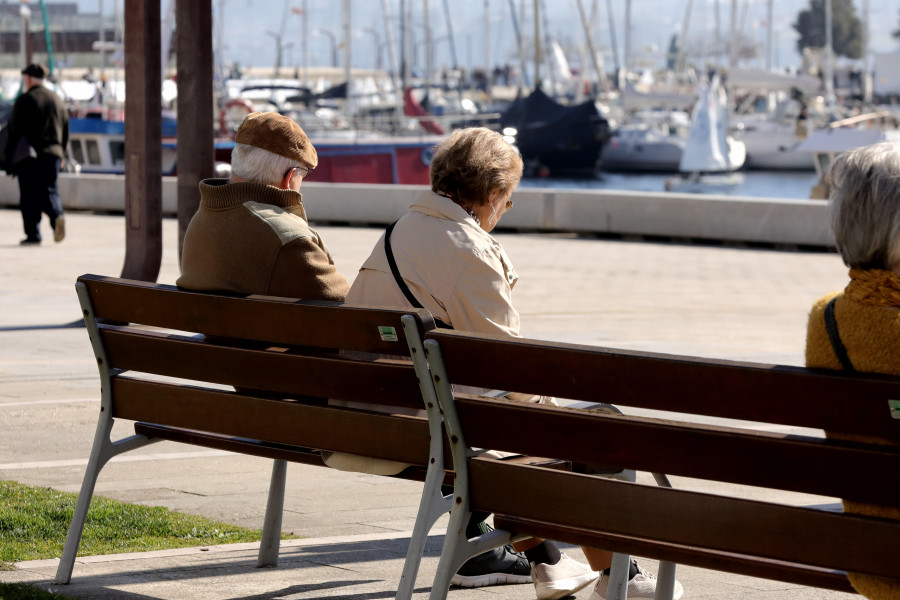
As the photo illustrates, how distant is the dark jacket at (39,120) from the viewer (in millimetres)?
16047

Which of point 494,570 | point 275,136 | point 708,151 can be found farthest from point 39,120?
point 708,151

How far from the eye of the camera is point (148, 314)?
14.8 feet

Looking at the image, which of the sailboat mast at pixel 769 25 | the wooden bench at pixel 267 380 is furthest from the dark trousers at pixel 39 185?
the sailboat mast at pixel 769 25

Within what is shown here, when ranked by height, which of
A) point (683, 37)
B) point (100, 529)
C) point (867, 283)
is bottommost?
point (100, 529)

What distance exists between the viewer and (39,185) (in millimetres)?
16250

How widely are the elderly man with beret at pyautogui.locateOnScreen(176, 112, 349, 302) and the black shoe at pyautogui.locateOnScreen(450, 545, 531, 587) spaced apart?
920mm

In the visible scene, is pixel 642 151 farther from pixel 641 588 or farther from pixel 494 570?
pixel 641 588

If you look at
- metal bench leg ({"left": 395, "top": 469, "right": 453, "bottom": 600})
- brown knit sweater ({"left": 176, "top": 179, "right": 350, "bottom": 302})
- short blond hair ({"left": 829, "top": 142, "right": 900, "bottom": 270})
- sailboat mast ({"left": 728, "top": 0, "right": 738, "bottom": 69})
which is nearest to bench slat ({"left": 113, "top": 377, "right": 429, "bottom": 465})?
metal bench leg ({"left": 395, "top": 469, "right": 453, "bottom": 600})

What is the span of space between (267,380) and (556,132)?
207 feet

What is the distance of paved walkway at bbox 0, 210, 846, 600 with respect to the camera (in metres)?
4.62

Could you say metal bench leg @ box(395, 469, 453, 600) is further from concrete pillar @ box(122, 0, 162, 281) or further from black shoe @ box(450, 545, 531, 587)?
concrete pillar @ box(122, 0, 162, 281)

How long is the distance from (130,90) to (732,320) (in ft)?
15.2

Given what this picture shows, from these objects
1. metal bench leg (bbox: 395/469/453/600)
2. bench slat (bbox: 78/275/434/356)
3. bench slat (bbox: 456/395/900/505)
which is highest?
bench slat (bbox: 78/275/434/356)

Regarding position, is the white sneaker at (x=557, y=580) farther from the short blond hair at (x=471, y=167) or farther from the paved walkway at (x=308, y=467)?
the short blond hair at (x=471, y=167)
